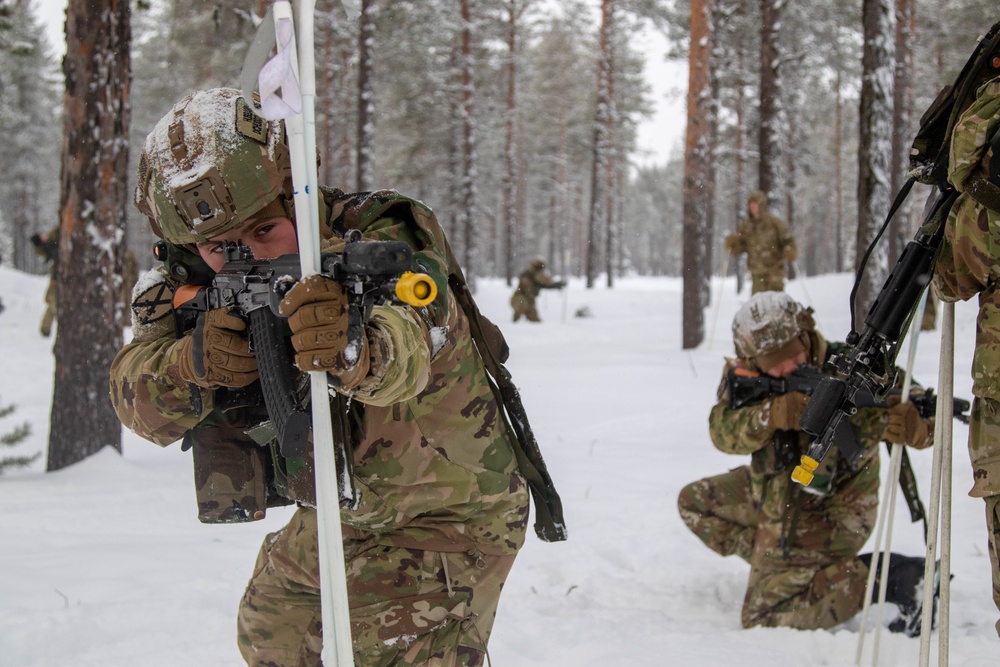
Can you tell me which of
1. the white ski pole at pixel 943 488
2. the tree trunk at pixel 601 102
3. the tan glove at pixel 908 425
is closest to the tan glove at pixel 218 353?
the white ski pole at pixel 943 488

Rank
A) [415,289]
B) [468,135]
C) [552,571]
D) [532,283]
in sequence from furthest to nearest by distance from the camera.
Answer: [468,135] < [532,283] < [552,571] < [415,289]

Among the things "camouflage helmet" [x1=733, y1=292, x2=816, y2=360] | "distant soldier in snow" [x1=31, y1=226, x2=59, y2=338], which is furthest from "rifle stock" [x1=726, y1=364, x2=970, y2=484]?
"distant soldier in snow" [x1=31, y1=226, x2=59, y2=338]

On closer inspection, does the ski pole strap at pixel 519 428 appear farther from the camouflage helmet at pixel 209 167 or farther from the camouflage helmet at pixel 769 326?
the camouflage helmet at pixel 769 326

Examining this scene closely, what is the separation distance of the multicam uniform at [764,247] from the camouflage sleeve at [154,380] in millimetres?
9306

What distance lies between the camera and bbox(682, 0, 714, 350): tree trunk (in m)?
12.2

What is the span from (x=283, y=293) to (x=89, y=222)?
4656 millimetres

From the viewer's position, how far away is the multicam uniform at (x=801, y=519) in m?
3.38

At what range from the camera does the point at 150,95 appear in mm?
27891

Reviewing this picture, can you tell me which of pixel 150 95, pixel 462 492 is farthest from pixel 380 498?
pixel 150 95

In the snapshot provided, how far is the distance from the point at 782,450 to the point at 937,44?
26.4 m

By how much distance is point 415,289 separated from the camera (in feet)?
4.30

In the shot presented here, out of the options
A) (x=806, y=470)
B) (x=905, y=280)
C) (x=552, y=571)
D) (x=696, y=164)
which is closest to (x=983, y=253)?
(x=905, y=280)

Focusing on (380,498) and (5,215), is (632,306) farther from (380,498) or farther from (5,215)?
(5,215)

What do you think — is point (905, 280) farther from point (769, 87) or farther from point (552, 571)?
point (769, 87)
